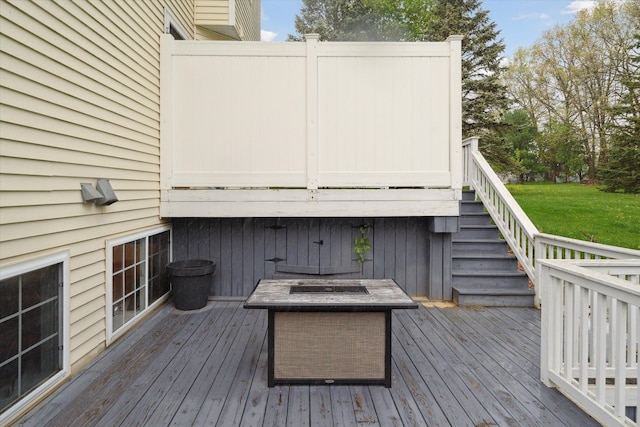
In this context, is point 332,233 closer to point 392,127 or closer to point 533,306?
point 392,127

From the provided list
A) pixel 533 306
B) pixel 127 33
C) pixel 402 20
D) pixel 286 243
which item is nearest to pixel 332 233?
pixel 286 243

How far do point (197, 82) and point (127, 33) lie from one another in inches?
33.8

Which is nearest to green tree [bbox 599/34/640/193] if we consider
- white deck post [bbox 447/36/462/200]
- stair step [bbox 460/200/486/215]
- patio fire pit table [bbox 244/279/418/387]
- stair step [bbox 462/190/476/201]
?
stair step [bbox 462/190/476/201]

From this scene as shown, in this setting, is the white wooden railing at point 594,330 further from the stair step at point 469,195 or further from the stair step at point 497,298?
the stair step at point 469,195

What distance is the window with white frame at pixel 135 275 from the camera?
3.36m

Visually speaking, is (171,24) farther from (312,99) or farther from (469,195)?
(469,195)

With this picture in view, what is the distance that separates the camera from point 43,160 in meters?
2.35

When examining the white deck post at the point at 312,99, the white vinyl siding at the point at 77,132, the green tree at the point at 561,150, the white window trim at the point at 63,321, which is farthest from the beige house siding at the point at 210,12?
the green tree at the point at 561,150

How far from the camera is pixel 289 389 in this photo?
254 cm

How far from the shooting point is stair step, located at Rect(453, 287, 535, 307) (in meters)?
4.51

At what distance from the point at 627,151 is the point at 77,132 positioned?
14.2m

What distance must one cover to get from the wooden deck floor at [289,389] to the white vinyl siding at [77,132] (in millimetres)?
505

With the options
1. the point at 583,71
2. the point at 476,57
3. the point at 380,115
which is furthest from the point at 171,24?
the point at 583,71

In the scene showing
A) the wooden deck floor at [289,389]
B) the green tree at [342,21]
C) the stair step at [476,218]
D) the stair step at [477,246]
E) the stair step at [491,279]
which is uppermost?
the green tree at [342,21]
